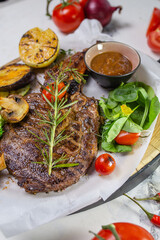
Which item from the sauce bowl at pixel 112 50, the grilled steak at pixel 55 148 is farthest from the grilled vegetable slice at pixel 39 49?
the grilled steak at pixel 55 148

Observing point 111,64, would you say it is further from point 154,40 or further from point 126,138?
point 154,40

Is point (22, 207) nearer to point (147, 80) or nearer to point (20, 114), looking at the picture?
point (20, 114)

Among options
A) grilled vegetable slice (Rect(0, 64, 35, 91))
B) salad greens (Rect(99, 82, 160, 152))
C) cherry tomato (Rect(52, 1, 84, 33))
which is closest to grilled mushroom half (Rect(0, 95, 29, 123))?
grilled vegetable slice (Rect(0, 64, 35, 91))

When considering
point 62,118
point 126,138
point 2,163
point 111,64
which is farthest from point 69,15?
point 2,163

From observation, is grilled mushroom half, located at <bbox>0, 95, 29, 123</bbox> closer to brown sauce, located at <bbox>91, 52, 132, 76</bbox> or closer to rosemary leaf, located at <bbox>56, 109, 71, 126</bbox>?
rosemary leaf, located at <bbox>56, 109, 71, 126</bbox>

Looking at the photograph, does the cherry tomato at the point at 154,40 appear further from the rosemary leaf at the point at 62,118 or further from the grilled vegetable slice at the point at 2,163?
the grilled vegetable slice at the point at 2,163

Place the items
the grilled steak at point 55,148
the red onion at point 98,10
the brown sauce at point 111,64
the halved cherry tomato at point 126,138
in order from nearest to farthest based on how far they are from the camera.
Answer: the grilled steak at point 55,148 → the halved cherry tomato at point 126,138 → the brown sauce at point 111,64 → the red onion at point 98,10
